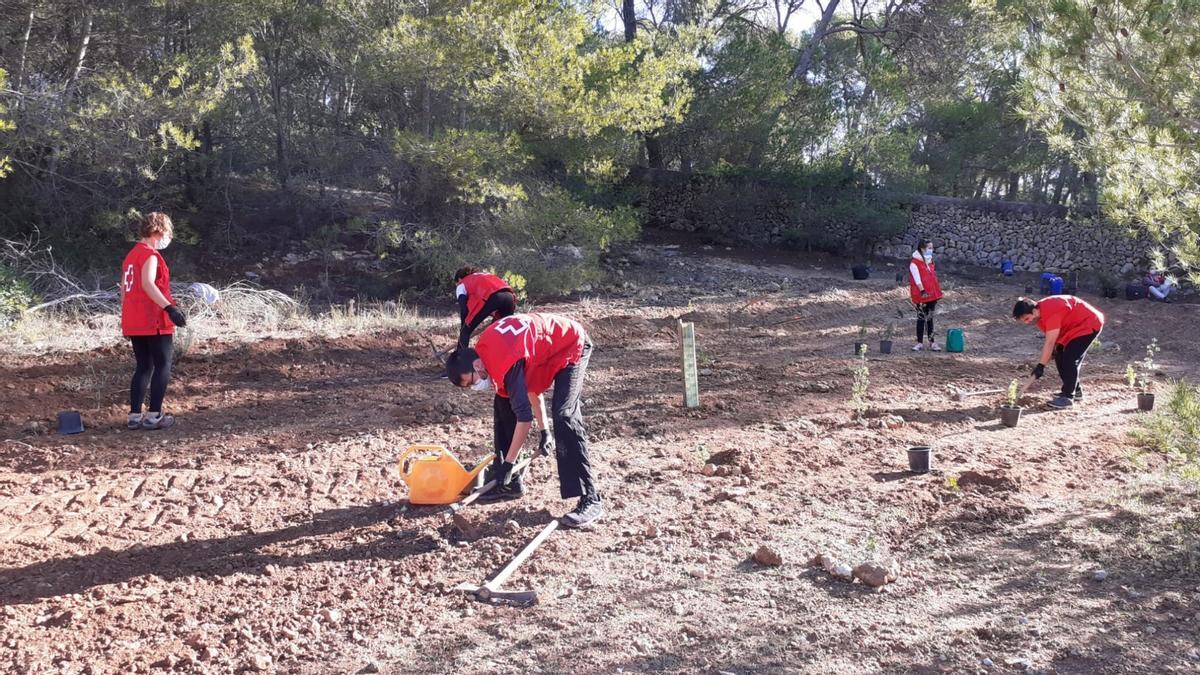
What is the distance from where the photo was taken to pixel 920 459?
19.0 ft

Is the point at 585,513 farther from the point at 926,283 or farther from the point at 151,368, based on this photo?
the point at 926,283

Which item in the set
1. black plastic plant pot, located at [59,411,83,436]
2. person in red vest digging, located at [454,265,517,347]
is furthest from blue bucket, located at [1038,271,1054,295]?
black plastic plant pot, located at [59,411,83,436]

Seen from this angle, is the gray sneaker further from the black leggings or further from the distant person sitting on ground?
the distant person sitting on ground

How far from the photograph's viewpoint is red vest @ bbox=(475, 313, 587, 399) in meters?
4.41

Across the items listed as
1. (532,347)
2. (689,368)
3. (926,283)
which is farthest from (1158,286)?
(532,347)

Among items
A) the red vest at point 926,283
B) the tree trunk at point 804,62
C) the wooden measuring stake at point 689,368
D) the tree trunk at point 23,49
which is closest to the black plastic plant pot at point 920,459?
the wooden measuring stake at point 689,368

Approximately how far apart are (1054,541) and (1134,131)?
97.2 inches

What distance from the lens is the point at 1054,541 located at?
15.1ft

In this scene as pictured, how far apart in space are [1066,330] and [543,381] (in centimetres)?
561

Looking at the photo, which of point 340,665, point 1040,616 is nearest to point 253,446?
point 340,665

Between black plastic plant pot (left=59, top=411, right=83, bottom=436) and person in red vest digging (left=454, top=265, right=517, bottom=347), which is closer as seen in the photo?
black plastic plant pot (left=59, top=411, right=83, bottom=436)

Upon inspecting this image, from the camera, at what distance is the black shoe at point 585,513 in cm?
481

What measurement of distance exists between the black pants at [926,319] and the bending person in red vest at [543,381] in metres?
7.40

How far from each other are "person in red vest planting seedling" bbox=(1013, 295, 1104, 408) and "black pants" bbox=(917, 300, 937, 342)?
300cm
